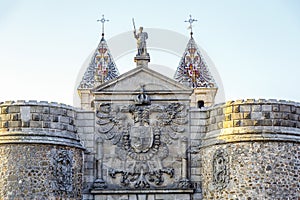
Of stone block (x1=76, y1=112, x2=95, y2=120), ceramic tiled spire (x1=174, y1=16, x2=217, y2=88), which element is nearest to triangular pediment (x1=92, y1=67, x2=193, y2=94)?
stone block (x1=76, y1=112, x2=95, y2=120)

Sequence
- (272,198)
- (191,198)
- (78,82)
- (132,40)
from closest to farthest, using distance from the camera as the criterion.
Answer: (272,198), (191,198), (132,40), (78,82)

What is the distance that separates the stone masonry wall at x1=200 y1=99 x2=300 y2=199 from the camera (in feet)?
81.3

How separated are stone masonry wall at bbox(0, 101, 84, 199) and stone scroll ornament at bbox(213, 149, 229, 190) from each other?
466 cm

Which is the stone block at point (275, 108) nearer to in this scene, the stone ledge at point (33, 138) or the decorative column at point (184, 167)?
the decorative column at point (184, 167)

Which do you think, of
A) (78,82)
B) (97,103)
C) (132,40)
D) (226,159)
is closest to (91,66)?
(78,82)

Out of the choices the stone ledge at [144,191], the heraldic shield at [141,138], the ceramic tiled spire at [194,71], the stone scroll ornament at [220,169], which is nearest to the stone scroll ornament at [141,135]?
the heraldic shield at [141,138]

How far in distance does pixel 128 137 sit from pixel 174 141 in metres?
1.63

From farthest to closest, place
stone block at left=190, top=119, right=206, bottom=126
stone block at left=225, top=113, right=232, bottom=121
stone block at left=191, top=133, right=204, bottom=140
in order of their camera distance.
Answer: stone block at left=190, top=119, right=206, bottom=126 < stone block at left=191, top=133, right=204, bottom=140 < stone block at left=225, top=113, right=232, bottom=121

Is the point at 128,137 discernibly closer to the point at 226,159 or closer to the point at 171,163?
the point at 171,163

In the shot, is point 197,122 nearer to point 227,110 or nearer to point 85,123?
point 227,110

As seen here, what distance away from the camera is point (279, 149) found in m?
25.1

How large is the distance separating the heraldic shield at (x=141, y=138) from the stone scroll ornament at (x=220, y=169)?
244 centimetres

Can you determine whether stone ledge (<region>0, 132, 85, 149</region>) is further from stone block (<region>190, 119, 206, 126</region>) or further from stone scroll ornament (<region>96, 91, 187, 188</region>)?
stone block (<region>190, 119, 206, 126</region>)

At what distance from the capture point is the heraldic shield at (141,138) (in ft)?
87.0
